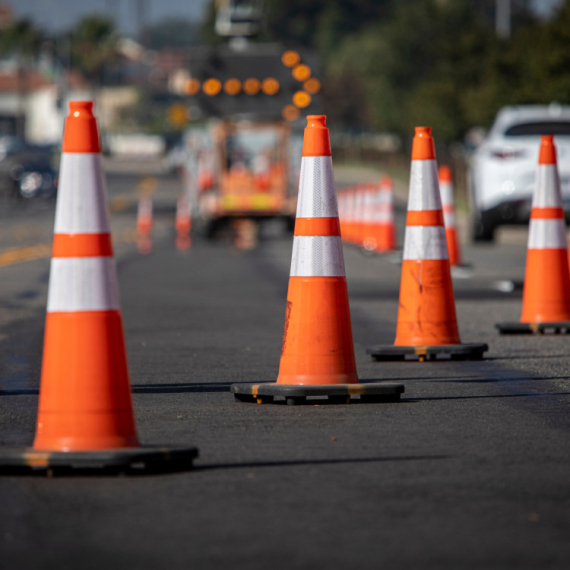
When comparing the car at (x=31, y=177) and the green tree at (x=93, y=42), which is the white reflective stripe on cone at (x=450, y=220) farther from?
the green tree at (x=93, y=42)

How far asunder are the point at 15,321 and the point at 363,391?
4907mm

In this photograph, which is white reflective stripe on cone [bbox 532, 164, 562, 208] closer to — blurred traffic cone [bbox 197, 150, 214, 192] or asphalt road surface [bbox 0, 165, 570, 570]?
asphalt road surface [bbox 0, 165, 570, 570]

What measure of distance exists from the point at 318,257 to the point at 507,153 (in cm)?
1206

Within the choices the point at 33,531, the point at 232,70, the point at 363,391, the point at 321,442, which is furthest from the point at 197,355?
the point at 232,70

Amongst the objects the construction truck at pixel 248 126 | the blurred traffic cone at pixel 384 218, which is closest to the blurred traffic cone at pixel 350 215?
the construction truck at pixel 248 126

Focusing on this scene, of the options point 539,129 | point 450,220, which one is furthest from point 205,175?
point 450,220


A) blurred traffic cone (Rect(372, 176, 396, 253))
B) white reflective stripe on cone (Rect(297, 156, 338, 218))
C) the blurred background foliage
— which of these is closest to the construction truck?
blurred traffic cone (Rect(372, 176, 396, 253))

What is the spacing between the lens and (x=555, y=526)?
12.9 feet

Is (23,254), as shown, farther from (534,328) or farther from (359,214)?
(534,328)

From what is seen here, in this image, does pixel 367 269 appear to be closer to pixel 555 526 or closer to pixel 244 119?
pixel 244 119

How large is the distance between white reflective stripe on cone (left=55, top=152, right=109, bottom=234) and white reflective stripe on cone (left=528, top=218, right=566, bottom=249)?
4.78 meters

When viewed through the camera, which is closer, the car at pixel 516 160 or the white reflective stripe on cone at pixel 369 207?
the car at pixel 516 160

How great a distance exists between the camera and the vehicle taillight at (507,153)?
18.1 meters

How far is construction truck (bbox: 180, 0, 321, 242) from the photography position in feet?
85.5
